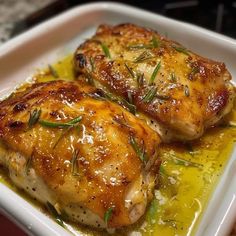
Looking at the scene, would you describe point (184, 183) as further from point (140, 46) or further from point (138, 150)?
point (140, 46)

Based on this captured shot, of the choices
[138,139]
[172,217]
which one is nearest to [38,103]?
[138,139]

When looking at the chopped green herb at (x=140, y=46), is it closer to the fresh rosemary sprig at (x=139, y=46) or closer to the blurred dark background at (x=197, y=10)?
the fresh rosemary sprig at (x=139, y=46)

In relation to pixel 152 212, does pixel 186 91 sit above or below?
above

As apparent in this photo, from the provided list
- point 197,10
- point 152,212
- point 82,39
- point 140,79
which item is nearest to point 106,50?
point 140,79

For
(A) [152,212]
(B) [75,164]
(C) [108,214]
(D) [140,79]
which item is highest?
(D) [140,79]

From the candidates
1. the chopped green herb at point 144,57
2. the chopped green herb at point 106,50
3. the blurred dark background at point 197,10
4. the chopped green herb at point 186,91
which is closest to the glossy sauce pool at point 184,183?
the chopped green herb at point 186,91

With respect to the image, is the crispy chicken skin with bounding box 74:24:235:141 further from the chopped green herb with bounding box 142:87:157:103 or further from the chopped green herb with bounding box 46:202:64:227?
the chopped green herb with bounding box 46:202:64:227

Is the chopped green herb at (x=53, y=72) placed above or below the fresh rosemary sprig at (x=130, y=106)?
below
